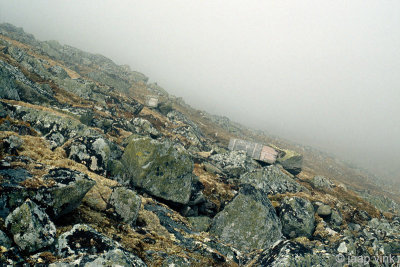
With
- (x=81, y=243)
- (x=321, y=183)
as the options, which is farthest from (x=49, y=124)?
(x=321, y=183)

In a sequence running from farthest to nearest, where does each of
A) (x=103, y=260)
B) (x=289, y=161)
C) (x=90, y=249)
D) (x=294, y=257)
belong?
(x=289, y=161)
(x=294, y=257)
(x=90, y=249)
(x=103, y=260)

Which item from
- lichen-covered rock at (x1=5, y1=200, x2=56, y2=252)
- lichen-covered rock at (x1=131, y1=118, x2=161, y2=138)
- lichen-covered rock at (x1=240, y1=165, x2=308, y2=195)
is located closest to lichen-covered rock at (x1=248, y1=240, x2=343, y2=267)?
lichen-covered rock at (x1=5, y1=200, x2=56, y2=252)

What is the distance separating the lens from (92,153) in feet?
41.8

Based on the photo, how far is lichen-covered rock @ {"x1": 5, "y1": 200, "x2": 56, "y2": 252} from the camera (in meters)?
4.93

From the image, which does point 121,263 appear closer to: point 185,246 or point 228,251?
point 185,246

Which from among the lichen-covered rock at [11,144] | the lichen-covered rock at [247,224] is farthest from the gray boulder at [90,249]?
the lichen-covered rock at [247,224]

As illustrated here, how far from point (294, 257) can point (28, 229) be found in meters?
7.83

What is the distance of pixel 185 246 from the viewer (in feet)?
29.6

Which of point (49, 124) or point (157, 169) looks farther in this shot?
point (49, 124)

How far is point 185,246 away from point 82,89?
35.4m

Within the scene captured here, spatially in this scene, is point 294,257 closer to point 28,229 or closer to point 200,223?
point 200,223

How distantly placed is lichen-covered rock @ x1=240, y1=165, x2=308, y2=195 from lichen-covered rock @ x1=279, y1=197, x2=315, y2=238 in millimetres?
5478

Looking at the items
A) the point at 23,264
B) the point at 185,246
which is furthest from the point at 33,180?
the point at 185,246

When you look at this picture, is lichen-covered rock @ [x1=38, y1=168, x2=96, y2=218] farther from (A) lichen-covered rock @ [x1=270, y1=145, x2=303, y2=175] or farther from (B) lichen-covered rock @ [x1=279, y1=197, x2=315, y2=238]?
(A) lichen-covered rock @ [x1=270, y1=145, x2=303, y2=175]
